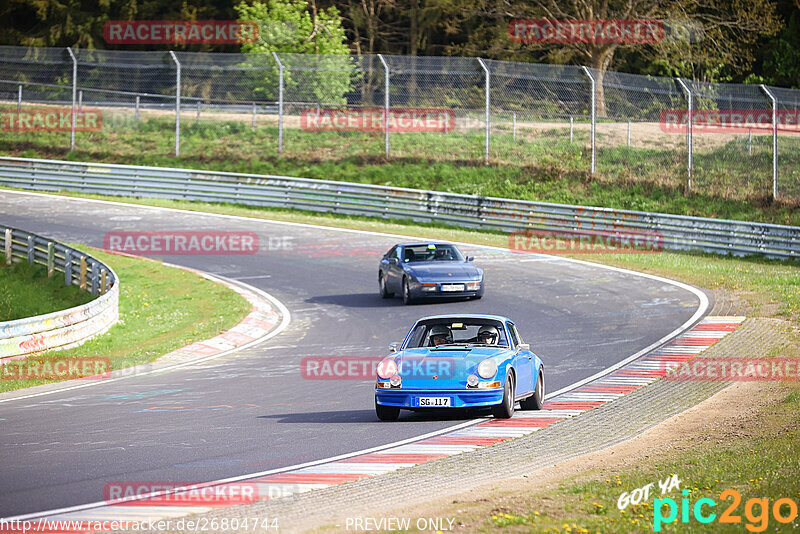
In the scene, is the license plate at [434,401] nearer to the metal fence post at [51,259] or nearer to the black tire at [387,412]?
the black tire at [387,412]

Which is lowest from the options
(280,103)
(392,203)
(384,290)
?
(384,290)

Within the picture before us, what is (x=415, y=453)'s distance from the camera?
9812 millimetres

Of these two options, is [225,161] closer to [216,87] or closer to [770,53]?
[216,87]

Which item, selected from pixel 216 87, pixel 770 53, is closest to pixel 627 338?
pixel 216 87

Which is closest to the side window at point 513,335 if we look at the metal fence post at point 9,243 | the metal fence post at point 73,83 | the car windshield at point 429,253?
the car windshield at point 429,253

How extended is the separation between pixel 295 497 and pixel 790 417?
5578 millimetres

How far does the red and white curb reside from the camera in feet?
24.9

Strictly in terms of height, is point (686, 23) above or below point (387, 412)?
above

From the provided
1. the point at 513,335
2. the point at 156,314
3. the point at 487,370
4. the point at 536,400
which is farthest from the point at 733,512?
the point at 156,314

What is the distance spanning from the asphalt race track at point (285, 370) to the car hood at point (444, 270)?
629 millimetres

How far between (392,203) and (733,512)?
2714 cm

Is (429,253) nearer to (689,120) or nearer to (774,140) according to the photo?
(689,120)

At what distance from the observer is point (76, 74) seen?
3825 centimetres

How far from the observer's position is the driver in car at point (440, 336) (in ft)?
40.7
